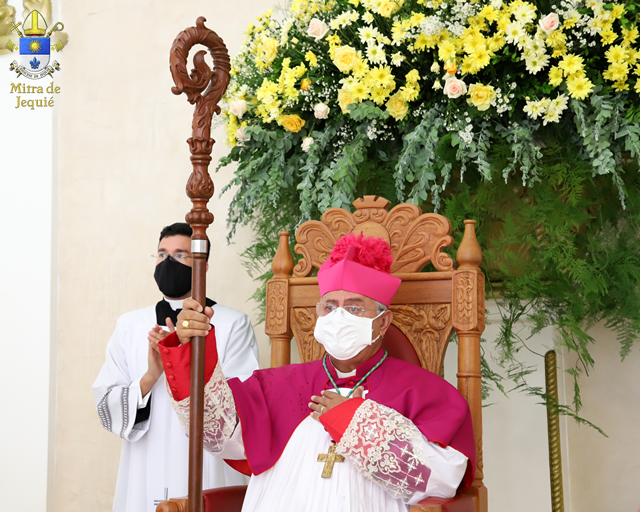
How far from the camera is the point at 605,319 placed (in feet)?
11.5

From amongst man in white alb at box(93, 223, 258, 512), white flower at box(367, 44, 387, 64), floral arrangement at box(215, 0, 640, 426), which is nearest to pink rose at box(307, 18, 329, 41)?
floral arrangement at box(215, 0, 640, 426)

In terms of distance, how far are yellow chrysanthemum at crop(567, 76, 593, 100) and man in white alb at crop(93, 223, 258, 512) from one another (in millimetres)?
1886

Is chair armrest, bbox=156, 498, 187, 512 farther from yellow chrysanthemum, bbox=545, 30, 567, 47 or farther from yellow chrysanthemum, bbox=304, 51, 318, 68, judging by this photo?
yellow chrysanthemum, bbox=545, 30, 567, 47

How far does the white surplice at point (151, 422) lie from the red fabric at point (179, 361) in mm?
931

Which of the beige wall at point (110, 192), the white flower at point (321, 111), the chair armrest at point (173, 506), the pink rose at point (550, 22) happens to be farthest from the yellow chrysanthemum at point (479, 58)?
the beige wall at point (110, 192)

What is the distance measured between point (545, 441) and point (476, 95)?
6.03 ft

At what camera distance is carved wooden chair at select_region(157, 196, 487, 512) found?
2.74 metres

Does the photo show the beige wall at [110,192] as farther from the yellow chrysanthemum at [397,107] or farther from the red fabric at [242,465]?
the yellow chrysanthemum at [397,107]

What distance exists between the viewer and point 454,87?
278 centimetres

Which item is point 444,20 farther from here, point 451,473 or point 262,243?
point 451,473

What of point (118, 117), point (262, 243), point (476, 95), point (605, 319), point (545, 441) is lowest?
point (545, 441)

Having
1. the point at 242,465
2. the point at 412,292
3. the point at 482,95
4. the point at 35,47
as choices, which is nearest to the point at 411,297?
the point at 412,292

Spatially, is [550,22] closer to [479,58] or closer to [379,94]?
[479,58]

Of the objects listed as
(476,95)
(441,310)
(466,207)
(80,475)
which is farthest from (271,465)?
(80,475)
